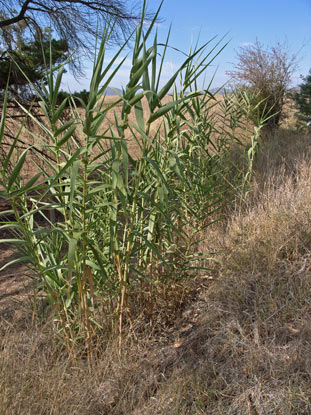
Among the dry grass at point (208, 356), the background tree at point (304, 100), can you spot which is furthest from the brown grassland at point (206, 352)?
the background tree at point (304, 100)

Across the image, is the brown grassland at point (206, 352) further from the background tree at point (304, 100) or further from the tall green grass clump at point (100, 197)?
the background tree at point (304, 100)

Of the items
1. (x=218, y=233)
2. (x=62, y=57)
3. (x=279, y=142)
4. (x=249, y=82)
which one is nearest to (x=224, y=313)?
(x=218, y=233)

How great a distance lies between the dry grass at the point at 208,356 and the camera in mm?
1487

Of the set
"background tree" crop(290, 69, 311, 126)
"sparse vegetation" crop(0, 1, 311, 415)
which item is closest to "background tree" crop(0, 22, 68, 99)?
"sparse vegetation" crop(0, 1, 311, 415)

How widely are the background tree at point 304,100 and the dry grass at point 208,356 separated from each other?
21.0ft

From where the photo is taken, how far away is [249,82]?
886 cm

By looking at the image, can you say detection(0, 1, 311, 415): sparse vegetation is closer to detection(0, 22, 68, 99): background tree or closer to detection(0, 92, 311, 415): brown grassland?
detection(0, 92, 311, 415): brown grassland

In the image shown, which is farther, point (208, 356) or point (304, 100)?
point (304, 100)

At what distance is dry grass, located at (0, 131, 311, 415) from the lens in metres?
1.49

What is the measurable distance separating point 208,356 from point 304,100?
25.5ft

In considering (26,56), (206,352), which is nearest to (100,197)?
(206,352)

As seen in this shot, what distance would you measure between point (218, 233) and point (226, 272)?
0.59 meters

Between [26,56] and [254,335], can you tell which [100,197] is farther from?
[26,56]

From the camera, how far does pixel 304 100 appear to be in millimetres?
8281
